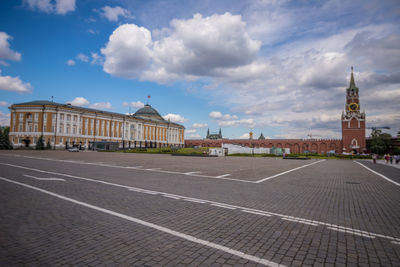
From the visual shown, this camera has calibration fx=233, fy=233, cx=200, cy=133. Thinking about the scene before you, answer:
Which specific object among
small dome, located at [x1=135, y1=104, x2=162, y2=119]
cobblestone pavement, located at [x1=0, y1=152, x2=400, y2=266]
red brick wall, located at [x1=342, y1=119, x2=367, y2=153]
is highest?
small dome, located at [x1=135, y1=104, x2=162, y2=119]

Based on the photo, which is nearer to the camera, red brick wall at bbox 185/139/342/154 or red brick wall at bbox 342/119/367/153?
red brick wall at bbox 342/119/367/153

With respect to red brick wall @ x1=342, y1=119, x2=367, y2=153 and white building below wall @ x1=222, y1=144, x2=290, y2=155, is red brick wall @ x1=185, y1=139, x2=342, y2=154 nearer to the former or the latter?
red brick wall @ x1=342, y1=119, x2=367, y2=153

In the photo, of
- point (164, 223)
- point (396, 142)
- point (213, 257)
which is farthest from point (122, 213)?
point (396, 142)

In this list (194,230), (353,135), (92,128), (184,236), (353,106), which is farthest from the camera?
(353,106)

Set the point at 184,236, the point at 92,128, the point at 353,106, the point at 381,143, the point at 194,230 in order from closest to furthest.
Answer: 1. the point at 184,236
2. the point at 194,230
3. the point at 92,128
4. the point at 381,143
5. the point at 353,106

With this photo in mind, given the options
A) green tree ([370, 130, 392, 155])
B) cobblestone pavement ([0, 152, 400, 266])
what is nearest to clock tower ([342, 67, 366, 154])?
green tree ([370, 130, 392, 155])

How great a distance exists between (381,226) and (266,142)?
109 meters

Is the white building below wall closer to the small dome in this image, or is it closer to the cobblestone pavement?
the cobblestone pavement

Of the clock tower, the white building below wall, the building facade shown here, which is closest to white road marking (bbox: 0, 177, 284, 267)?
the white building below wall

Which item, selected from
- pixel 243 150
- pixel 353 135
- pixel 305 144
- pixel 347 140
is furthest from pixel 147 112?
pixel 353 135

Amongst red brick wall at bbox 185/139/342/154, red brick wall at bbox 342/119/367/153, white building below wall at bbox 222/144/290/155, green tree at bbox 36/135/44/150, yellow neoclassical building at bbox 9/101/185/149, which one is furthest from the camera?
red brick wall at bbox 185/139/342/154

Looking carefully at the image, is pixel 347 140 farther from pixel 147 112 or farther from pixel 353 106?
pixel 147 112

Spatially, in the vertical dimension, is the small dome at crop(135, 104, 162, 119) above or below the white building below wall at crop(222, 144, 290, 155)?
above

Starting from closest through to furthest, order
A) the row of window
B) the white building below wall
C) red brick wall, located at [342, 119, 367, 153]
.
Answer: the white building below wall → the row of window → red brick wall, located at [342, 119, 367, 153]
